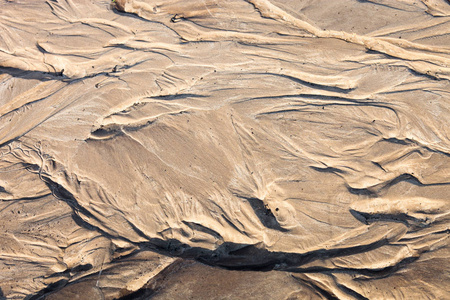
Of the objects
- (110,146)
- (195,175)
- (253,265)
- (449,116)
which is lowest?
(253,265)

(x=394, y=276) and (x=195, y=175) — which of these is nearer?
(x=394, y=276)

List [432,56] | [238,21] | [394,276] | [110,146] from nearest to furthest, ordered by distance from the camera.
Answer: [394,276], [110,146], [432,56], [238,21]

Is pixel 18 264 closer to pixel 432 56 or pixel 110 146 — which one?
pixel 110 146

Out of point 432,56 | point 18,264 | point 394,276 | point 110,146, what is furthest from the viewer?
point 432,56

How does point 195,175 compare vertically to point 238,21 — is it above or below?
below

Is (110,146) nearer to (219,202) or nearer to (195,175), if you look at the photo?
(195,175)

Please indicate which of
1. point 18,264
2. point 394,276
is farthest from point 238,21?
point 18,264
